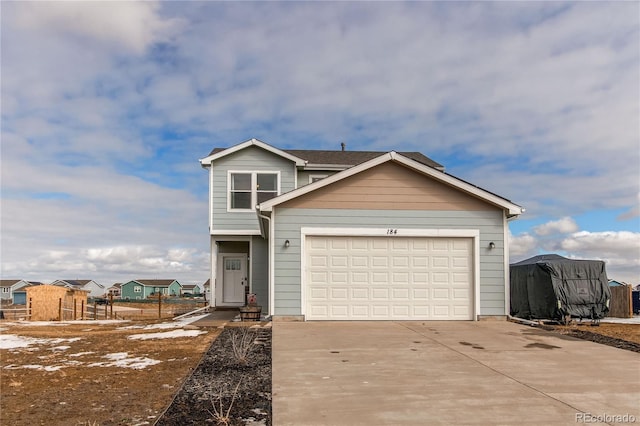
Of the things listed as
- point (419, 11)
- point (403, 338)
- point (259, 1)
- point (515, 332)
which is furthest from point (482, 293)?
point (259, 1)

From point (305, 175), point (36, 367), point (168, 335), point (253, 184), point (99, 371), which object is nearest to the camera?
point (99, 371)

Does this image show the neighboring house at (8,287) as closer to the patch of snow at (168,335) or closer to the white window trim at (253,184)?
the white window trim at (253,184)

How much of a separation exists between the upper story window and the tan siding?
16.4 feet

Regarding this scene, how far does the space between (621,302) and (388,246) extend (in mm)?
10223

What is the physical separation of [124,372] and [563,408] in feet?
18.9

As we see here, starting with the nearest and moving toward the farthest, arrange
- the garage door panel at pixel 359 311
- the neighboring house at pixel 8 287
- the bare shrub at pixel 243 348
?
the bare shrub at pixel 243 348
the garage door panel at pixel 359 311
the neighboring house at pixel 8 287

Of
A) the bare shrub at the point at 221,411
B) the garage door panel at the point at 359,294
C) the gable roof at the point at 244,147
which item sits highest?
the gable roof at the point at 244,147

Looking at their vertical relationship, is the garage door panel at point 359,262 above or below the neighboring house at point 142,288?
above

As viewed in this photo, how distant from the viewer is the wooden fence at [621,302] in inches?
679

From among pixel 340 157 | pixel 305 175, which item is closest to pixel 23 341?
pixel 305 175

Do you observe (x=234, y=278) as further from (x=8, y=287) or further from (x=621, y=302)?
(x=8, y=287)

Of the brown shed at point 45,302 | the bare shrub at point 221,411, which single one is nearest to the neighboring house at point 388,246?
the bare shrub at point 221,411

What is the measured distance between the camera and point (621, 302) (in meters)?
17.4

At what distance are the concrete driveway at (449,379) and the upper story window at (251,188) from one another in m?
8.16
